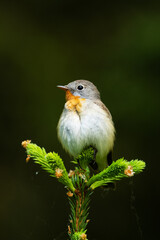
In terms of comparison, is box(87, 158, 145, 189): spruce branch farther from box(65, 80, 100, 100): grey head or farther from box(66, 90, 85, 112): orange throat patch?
box(65, 80, 100, 100): grey head

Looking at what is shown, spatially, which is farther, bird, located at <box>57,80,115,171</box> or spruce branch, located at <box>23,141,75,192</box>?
bird, located at <box>57,80,115,171</box>

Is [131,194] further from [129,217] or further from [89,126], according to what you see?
[89,126]

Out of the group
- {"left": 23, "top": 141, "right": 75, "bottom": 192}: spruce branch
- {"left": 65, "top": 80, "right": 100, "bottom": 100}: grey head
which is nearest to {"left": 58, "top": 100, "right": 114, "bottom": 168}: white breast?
{"left": 65, "top": 80, "right": 100, "bottom": 100}: grey head

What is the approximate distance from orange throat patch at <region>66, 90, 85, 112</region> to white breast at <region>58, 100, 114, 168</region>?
3 centimetres

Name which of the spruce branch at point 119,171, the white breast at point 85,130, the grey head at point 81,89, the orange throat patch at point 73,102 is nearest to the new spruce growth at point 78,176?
the spruce branch at point 119,171

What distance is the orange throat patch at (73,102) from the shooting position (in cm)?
271

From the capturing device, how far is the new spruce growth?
1.76 m

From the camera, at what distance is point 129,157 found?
3.95m

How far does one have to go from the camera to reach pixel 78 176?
1919 mm

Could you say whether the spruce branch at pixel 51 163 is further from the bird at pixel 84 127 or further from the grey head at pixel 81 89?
the grey head at pixel 81 89

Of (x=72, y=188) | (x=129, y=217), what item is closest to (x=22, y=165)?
(x=129, y=217)

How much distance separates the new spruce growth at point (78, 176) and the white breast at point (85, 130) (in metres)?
0.60

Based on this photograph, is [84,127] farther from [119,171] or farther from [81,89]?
[119,171]

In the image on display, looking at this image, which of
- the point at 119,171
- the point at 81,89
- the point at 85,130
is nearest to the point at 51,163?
the point at 119,171
